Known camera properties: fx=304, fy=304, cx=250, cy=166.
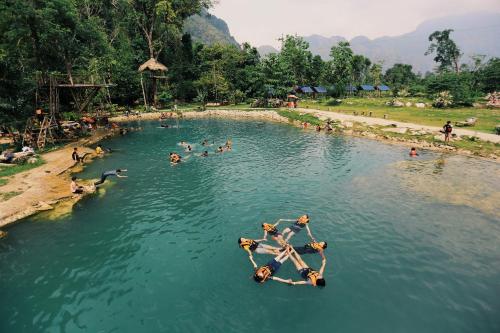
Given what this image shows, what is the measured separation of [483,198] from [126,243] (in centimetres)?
2409

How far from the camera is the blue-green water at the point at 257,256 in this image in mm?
11963

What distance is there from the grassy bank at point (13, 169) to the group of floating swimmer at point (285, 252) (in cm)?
2123

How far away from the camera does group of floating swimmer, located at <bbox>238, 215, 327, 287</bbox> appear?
13125 mm

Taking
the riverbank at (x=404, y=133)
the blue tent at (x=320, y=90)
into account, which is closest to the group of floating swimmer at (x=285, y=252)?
the riverbank at (x=404, y=133)

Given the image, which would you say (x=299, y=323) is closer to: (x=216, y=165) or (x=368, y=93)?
(x=216, y=165)

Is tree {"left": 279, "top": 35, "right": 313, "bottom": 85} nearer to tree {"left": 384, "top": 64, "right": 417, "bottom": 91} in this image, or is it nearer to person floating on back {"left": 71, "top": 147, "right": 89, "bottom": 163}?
tree {"left": 384, "top": 64, "right": 417, "bottom": 91}

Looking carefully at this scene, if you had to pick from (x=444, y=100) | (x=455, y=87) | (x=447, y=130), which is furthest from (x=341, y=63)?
(x=447, y=130)

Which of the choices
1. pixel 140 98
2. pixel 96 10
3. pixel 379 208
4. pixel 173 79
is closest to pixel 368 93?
pixel 173 79

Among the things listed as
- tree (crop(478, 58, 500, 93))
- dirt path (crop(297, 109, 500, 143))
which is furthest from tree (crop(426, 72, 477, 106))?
dirt path (crop(297, 109, 500, 143))

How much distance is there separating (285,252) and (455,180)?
60.9ft

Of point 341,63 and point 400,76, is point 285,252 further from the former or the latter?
point 400,76

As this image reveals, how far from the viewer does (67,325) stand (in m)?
11.8

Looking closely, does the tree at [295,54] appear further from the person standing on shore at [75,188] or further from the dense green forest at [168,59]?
the person standing on shore at [75,188]

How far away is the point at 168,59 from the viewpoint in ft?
266
